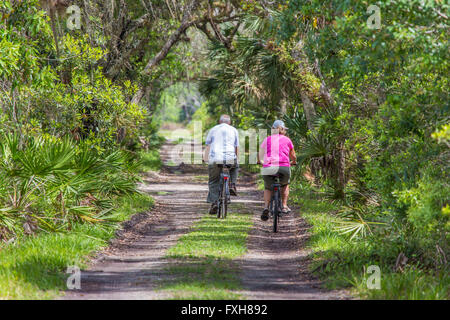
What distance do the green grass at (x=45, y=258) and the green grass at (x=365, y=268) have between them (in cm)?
314

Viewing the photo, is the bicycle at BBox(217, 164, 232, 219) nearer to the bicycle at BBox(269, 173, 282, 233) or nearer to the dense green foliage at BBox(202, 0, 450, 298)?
the bicycle at BBox(269, 173, 282, 233)

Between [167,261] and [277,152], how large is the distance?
3.94 meters

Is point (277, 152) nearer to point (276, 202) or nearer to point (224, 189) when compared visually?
point (276, 202)

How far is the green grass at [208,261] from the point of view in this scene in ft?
24.3

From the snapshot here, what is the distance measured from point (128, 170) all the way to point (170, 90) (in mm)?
33379

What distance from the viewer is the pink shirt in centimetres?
1248

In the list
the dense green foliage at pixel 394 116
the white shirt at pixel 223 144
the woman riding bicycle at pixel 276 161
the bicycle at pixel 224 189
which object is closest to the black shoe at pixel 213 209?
the bicycle at pixel 224 189

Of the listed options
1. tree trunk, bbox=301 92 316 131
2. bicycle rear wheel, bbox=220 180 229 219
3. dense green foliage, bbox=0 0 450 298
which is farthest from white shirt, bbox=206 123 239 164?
tree trunk, bbox=301 92 316 131

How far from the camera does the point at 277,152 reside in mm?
12508

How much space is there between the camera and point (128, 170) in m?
16.4

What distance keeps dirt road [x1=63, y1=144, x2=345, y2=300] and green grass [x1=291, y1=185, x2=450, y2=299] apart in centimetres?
23

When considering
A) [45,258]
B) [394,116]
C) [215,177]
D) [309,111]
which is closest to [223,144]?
[215,177]

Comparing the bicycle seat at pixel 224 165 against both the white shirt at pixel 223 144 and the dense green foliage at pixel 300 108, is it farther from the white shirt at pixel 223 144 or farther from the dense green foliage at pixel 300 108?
the dense green foliage at pixel 300 108

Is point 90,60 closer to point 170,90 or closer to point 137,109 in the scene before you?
point 137,109
